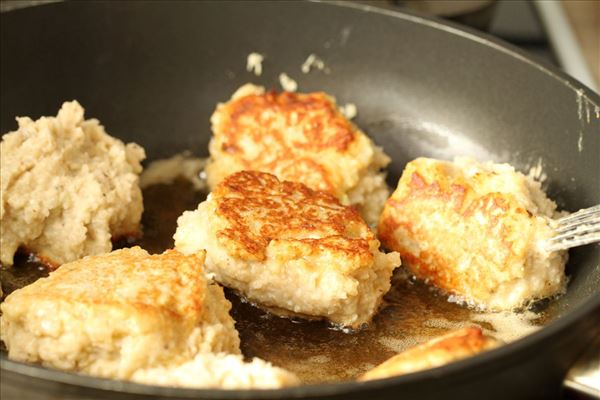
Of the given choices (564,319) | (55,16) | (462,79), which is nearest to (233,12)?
(55,16)

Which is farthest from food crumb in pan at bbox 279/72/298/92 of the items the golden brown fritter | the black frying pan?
the golden brown fritter

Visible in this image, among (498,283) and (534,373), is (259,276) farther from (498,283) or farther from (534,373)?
(534,373)

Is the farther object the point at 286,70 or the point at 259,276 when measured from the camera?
the point at 286,70

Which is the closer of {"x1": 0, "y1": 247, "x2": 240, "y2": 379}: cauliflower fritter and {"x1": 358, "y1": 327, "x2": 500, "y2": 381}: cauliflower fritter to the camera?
{"x1": 358, "y1": 327, "x2": 500, "y2": 381}: cauliflower fritter

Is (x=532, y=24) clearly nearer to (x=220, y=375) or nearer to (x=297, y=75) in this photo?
(x=297, y=75)

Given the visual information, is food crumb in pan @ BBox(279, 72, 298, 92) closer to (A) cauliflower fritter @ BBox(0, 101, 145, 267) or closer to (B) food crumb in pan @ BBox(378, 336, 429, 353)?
(A) cauliflower fritter @ BBox(0, 101, 145, 267)

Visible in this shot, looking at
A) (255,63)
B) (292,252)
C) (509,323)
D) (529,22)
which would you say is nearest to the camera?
(292,252)

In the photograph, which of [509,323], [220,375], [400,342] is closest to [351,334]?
[400,342]
